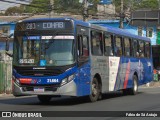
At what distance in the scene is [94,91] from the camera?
722 inches

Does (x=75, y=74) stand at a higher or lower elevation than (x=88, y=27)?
lower

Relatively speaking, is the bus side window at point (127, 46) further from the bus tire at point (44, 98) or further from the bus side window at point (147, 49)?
the bus tire at point (44, 98)

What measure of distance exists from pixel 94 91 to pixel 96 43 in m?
1.94

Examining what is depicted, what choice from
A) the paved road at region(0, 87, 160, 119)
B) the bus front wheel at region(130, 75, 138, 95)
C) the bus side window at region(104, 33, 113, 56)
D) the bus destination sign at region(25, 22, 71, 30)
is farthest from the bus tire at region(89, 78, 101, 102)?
the bus front wheel at region(130, 75, 138, 95)

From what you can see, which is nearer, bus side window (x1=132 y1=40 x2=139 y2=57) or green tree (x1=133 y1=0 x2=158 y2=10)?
bus side window (x1=132 y1=40 x2=139 y2=57)

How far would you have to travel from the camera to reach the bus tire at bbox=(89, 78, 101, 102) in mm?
18094

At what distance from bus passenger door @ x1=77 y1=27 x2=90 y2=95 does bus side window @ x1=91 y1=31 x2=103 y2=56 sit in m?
0.66

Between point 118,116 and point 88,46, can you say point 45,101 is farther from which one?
point 118,116

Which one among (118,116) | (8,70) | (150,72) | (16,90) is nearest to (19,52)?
(16,90)

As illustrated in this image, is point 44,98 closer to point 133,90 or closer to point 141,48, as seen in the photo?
point 133,90

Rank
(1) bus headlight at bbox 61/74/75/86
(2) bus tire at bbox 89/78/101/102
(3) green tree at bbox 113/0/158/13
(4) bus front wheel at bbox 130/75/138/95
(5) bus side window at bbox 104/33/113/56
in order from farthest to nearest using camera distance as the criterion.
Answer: (3) green tree at bbox 113/0/158/13 → (4) bus front wheel at bbox 130/75/138/95 → (5) bus side window at bbox 104/33/113/56 → (2) bus tire at bbox 89/78/101/102 → (1) bus headlight at bbox 61/74/75/86

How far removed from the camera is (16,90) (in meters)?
16.8

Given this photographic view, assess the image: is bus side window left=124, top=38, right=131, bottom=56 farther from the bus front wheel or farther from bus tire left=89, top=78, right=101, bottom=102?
bus tire left=89, top=78, right=101, bottom=102

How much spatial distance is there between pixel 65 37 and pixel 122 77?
6238 millimetres
